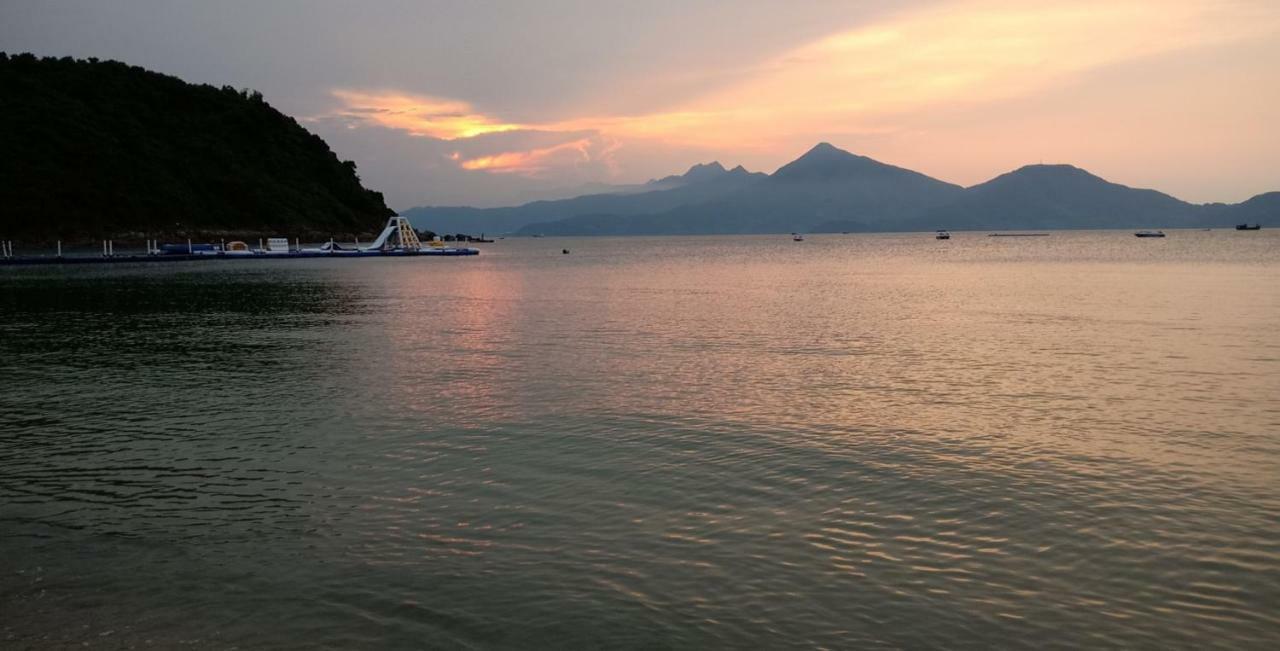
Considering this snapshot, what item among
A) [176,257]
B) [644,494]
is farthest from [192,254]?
[644,494]

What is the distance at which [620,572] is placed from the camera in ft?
44.2

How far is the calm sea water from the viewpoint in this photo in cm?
1202

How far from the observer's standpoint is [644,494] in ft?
58.3

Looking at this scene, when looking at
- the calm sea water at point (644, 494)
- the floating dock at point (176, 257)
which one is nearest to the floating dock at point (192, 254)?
the floating dock at point (176, 257)

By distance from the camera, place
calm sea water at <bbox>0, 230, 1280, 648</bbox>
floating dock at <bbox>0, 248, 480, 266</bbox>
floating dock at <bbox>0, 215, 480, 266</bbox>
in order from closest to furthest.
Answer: calm sea water at <bbox>0, 230, 1280, 648</bbox>
floating dock at <bbox>0, 248, 480, 266</bbox>
floating dock at <bbox>0, 215, 480, 266</bbox>

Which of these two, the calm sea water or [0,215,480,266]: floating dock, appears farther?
[0,215,480,266]: floating dock

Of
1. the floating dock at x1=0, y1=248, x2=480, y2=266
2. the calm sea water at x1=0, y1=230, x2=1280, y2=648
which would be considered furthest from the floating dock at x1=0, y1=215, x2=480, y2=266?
the calm sea water at x1=0, y1=230, x2=1280, y2=648

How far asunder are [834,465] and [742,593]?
26.3 ft

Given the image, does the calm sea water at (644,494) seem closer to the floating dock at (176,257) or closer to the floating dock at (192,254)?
the floating dock at (176,257)

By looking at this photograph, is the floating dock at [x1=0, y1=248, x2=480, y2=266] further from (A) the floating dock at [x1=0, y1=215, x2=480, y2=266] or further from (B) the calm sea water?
(B) the calm sea water

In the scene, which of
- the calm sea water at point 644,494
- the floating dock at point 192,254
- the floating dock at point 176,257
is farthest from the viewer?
the floating dock at point 192,254

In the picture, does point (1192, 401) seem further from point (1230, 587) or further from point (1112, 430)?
point (1230, 587)

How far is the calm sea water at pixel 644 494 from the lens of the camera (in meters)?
12.0

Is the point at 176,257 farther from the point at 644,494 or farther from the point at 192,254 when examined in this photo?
the point at 644,494
